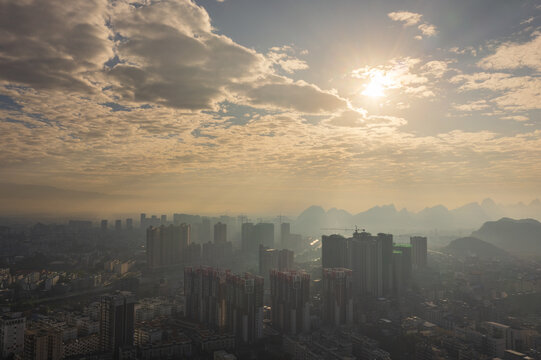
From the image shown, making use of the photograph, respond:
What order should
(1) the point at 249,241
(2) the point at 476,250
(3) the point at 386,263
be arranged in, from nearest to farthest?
(3) the point at 386,263 → (1) the point at 249,241 → (2) the point at 476,250

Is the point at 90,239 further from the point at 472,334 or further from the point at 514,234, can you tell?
the point at 514,234

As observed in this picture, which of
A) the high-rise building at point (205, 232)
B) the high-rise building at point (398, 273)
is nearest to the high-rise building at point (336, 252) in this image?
the high-rise building at point (398, 273)

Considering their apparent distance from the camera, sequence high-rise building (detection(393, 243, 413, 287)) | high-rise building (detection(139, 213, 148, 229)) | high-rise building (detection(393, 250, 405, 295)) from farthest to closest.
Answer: high-rise building (detection(139, 213, 148, 229)), high-rise building (detection(393, 243, 413, 287)), high-rise building (detection(393, 250, 405, 295))

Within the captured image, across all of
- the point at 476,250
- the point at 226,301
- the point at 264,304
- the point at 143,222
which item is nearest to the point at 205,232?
the point at 143,222

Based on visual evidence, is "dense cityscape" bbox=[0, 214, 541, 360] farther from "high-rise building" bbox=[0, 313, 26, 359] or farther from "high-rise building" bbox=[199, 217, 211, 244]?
"high-rise building" bbox=[199, 217, 211, 244]

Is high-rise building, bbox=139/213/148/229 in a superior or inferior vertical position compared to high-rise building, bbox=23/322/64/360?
superior

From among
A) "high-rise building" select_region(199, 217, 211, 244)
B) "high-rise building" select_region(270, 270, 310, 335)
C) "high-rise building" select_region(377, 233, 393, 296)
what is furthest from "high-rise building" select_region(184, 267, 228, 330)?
"high-rise building" select_region(199, 217, 211, 244)

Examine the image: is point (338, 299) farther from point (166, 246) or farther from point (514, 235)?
point (514, 235)
